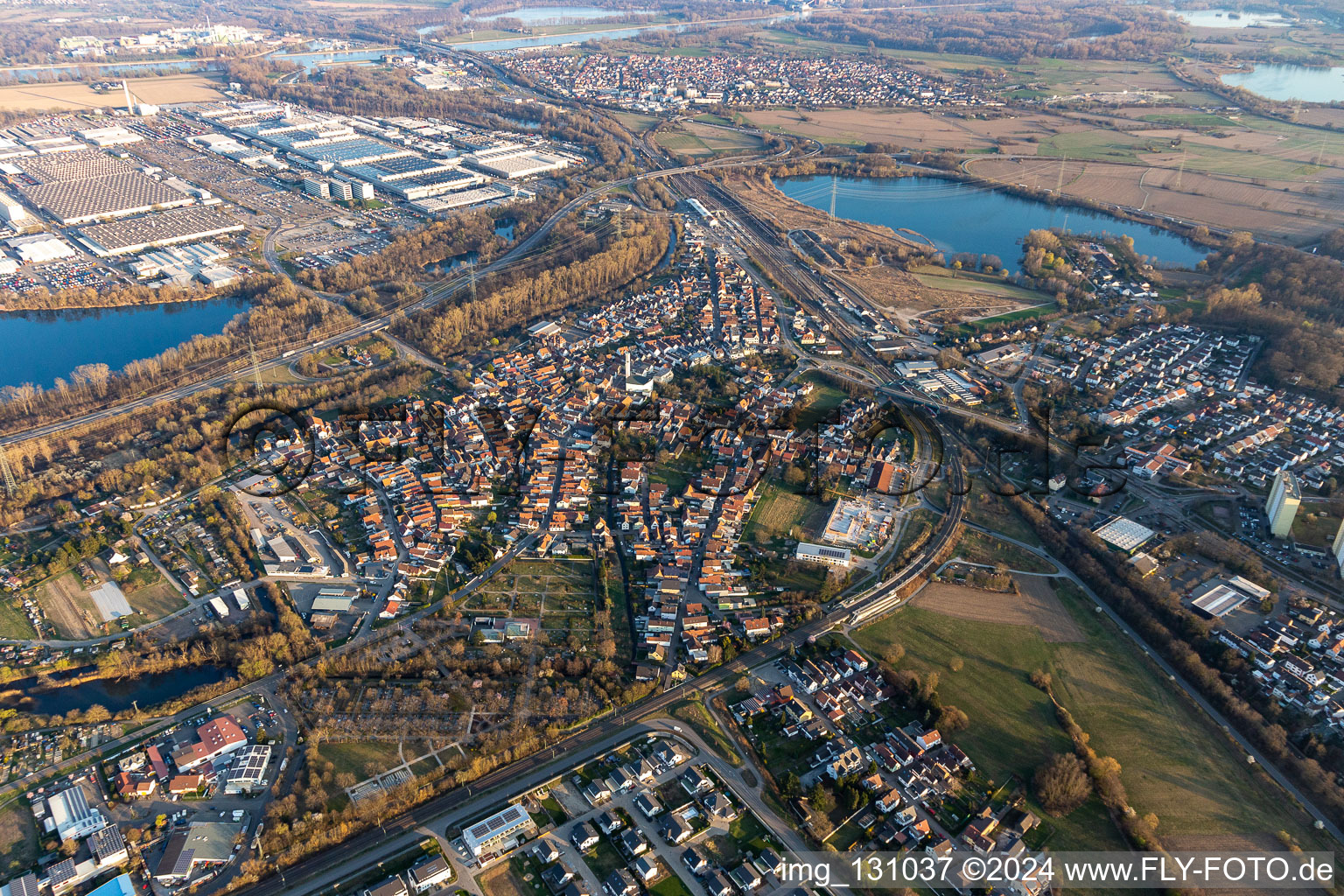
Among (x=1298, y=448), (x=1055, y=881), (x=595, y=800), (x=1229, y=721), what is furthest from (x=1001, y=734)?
(x=1298, y=448)

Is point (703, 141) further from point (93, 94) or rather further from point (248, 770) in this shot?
point (248, 770)

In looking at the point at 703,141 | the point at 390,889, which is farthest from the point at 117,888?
the point at 703,141

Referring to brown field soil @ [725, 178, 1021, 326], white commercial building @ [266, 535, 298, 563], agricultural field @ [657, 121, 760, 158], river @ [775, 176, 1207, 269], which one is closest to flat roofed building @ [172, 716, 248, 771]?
white commercial building @ [266, 535, 298, 563]

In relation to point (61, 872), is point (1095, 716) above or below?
above

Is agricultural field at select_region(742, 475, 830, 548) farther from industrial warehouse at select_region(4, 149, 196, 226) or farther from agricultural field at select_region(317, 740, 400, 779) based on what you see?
industrial warehouse at select_region(4, 149, 196, 226)

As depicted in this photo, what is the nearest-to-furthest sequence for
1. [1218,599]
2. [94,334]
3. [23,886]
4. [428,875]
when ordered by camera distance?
1. [23,886]
2. [428,875]
3. [1218,599]
4. [94,334]

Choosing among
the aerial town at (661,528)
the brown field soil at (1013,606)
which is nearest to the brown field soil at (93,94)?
the aerial town at (661,528)
